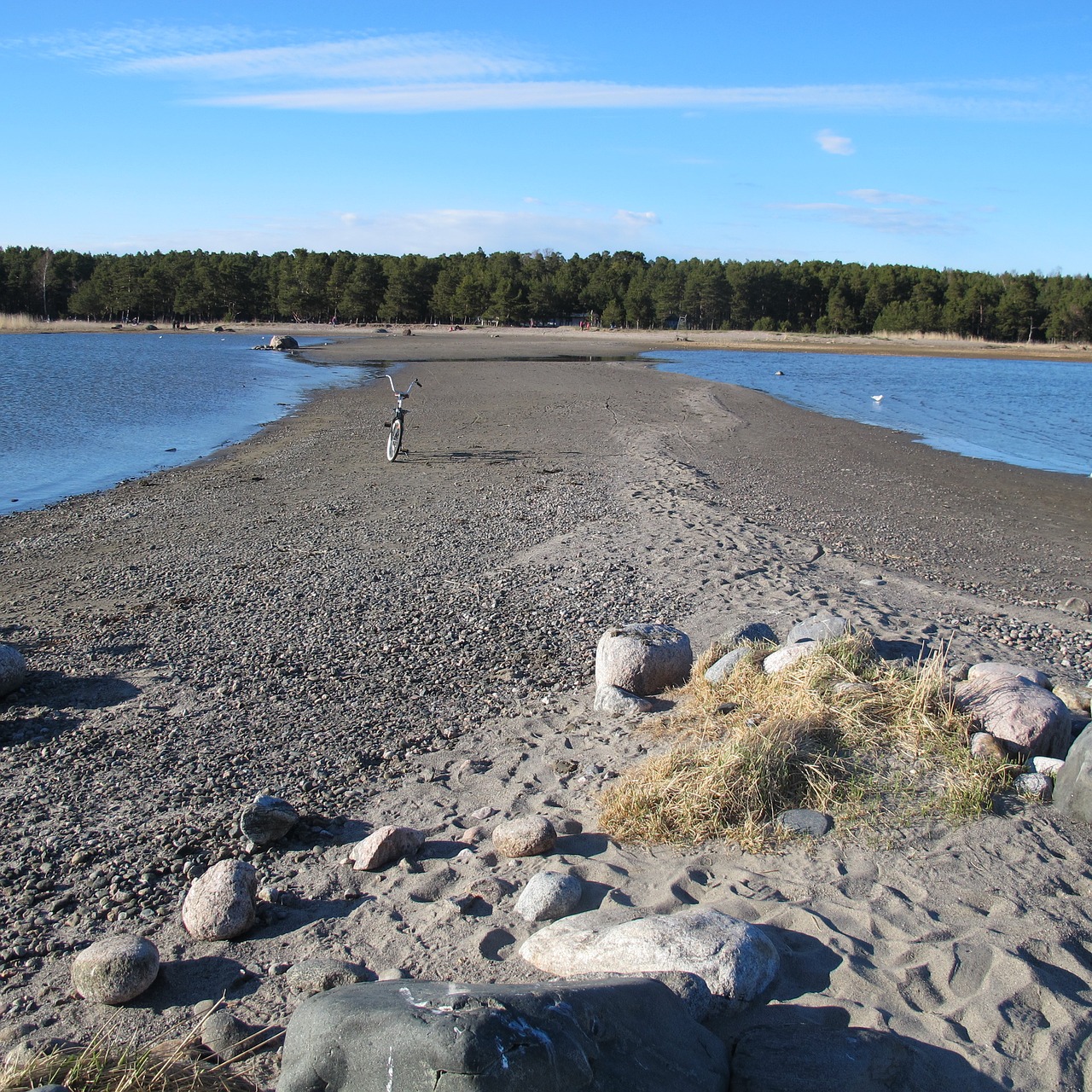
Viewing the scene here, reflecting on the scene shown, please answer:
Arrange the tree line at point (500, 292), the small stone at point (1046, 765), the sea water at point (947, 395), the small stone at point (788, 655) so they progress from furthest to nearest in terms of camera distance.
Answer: the tree line at point (500, 292) → the sea water at point (947, 395) → the small stone at point (788, 655) → the small stone at point (1046, 765)

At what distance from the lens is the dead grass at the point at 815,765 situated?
14.4 ft

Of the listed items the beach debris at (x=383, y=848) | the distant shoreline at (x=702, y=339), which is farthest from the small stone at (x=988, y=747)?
the distant shoreline at (x=702, y=339)

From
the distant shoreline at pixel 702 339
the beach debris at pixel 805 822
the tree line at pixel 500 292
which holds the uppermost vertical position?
the tree line at pixel 500 292

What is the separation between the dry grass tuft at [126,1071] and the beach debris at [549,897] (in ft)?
4.35

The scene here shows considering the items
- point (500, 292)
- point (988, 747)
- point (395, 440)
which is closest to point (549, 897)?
point (988, 747)

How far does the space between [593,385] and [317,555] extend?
81.7ft

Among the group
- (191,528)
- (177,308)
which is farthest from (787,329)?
(191,528)

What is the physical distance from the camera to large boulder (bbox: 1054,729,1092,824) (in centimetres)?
422

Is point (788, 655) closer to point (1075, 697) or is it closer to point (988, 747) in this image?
point (988, 747)

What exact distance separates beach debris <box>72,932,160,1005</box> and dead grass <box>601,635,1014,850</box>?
A: 220 centimetres

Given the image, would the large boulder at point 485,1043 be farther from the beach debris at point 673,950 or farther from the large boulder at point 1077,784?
the large boulder at point 1077,784

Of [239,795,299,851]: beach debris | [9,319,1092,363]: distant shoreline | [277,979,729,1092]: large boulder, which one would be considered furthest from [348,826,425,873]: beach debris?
[9,319,1092,363]: distant shoreline

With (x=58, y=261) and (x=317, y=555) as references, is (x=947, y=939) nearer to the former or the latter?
(x=317, y=555)

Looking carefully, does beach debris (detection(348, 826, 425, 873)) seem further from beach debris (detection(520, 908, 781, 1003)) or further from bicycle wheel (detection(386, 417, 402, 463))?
bicycle wheel (detection(386, 417, 402, 463))
